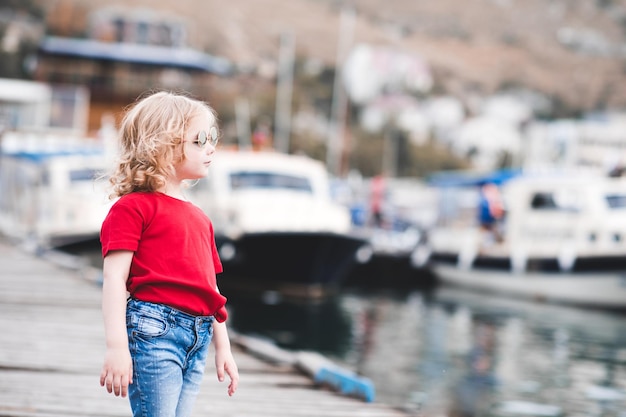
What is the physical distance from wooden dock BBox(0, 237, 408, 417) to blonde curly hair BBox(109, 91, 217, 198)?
233 centimetres

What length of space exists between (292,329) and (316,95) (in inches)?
3637

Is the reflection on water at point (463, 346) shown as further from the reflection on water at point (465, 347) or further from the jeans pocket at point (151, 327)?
the jeans pocket at point (151, 327)

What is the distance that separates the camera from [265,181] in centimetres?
1983

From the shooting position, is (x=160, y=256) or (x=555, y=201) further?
(x=555, y=201)

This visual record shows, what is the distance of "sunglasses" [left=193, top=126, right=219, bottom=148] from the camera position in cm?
323

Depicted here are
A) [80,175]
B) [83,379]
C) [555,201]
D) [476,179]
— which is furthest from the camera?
[476,179]

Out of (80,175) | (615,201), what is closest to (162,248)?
(80,175)

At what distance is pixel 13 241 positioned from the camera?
67.0 feet

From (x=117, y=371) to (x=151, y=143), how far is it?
2.28 ft

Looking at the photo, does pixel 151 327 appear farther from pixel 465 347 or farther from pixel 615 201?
pixel 615 201

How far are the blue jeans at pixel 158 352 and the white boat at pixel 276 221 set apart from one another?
1537 centimetres

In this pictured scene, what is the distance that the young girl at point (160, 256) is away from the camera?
312 centimetres

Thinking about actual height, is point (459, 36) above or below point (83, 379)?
above

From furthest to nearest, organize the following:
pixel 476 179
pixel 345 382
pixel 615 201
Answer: pixel 476 179 → pixel 615 201 → pixel 345 382
